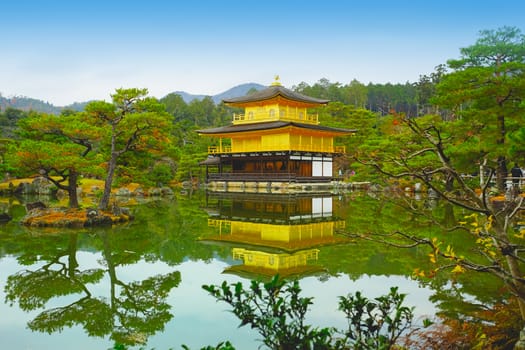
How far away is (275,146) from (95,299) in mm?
27093

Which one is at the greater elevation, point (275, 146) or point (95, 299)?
point (275, 146)

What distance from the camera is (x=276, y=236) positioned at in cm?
1048

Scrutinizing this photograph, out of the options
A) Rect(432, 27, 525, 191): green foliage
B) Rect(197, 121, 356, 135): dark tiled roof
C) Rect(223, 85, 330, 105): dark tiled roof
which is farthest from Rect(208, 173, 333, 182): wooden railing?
Rect(432, 27, 525, 191): green foliage

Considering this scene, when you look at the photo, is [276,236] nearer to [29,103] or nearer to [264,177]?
[264,177]

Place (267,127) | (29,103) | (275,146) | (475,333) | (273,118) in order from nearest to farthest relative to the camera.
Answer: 1. (475,333)
2. (267,127)
3. (275,146)
4. (273,118)
5. (29,103)

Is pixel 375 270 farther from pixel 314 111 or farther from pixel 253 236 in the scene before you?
pixel 314 111

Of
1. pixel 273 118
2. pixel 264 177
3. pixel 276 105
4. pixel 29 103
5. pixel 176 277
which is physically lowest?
pixel 176 277

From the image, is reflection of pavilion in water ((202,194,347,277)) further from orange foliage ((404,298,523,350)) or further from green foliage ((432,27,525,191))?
green foliage ((432,27,525,191))

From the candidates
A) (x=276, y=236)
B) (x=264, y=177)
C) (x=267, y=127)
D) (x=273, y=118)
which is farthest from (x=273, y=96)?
(x=276, y=236)

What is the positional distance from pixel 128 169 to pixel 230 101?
73.7ft

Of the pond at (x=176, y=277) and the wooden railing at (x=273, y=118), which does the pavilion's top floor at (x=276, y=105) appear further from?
the pond at (x=176, y=277)

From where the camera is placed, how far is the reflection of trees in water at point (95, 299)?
4652mm

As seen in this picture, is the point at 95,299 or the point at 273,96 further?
the point at 273,96

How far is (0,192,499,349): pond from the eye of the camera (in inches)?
180
